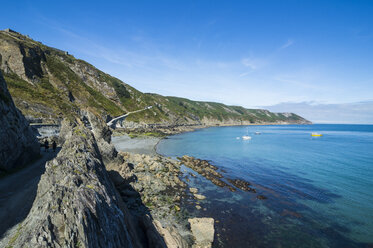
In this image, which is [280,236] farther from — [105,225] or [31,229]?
[31,229]

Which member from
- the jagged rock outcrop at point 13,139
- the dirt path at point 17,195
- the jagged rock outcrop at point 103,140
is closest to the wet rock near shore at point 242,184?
the jagged rock outcrop at point 103,140

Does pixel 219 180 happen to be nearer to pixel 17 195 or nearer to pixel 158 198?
pixel 158 198

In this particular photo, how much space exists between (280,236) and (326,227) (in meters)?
6.59

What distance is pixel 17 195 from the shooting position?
13.4 m

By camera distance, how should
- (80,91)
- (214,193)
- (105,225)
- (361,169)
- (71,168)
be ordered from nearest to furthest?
(105,225) → (71,168) → (214,193) → (361,169) → (80,91)

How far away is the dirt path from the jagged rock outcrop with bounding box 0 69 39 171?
1624mm

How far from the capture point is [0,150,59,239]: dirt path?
1052cm

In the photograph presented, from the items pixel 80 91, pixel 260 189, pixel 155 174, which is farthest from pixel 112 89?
pixel 260 189

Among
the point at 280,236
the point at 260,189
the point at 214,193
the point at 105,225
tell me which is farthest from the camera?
the point at 260,189

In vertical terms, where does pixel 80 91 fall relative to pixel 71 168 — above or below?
above

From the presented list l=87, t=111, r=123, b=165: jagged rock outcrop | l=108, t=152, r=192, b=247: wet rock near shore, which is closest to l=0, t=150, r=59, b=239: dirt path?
l=87, t=111, r=123, b=165: jagged rock outcrop

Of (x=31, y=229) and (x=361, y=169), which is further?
(x=361, y=169)

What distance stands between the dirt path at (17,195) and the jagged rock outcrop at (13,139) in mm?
1624

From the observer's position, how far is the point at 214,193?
27641 mm
